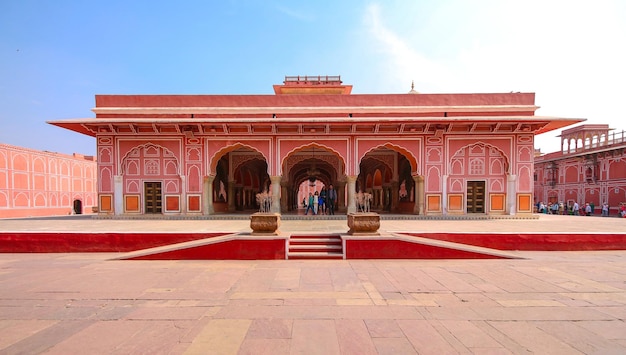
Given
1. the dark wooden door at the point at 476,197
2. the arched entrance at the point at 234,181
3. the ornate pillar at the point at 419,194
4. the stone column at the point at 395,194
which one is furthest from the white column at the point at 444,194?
the arched entrance at the point at 234,181

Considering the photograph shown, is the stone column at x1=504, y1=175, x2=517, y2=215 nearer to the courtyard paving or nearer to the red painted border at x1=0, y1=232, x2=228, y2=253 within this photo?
the courtyard paving

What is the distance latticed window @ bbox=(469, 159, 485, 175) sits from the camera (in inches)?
473

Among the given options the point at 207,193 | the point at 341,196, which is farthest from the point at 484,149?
the point at 207,193

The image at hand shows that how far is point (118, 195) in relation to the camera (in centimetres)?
1200

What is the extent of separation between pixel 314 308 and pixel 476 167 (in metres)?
11.1

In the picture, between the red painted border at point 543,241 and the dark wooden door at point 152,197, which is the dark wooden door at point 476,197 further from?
the dark wooden door at point 152,197

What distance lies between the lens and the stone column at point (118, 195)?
39.2 feet

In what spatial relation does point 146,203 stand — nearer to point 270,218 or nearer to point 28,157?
point 270,218

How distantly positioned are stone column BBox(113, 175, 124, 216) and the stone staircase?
29.7 feet

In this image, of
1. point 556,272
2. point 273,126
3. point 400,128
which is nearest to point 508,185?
point 400,128

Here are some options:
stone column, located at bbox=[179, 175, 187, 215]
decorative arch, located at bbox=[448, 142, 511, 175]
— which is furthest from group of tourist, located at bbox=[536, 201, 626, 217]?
stone column, located at bbox=[179, 175, 187, 215]

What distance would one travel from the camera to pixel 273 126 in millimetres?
11711

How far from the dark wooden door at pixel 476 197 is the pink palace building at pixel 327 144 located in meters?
0.04

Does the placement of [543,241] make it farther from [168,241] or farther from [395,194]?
[168,241]
